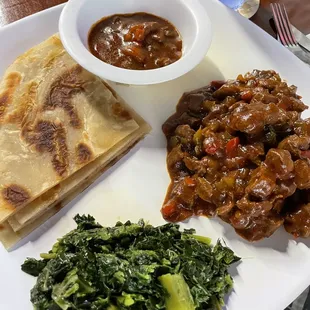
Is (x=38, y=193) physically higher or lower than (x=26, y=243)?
higher

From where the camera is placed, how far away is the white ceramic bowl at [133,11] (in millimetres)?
3668

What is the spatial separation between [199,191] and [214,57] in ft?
5.03

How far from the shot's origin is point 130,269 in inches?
116

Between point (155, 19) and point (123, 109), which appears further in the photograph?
point (155, 19)

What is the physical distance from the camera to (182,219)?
3490mm

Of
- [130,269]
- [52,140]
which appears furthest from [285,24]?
[130,269]

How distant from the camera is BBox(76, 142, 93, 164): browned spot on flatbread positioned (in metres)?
3.55

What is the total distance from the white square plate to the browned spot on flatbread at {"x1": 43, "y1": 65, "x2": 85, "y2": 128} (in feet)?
1.35

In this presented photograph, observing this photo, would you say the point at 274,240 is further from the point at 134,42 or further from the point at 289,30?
the point at 289,30

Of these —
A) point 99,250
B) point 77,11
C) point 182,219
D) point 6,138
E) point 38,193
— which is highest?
point 77,11

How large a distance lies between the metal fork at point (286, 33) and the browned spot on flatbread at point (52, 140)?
8.21ft

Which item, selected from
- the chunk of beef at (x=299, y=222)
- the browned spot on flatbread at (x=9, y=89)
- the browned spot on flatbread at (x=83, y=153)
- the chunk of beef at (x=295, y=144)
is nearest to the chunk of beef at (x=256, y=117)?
the chunk of beef at (x=295, y=144)

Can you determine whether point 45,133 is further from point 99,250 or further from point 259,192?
point 259,192

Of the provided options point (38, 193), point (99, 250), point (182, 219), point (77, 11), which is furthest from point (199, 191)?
point (77, 11)
